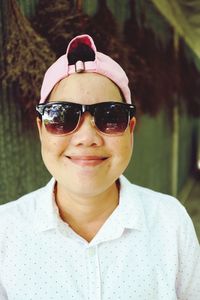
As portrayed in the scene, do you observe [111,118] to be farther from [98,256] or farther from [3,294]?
[3,294]

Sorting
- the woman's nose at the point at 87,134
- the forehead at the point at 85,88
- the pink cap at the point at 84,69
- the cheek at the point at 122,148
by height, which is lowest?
the cheek at the point at 122,148

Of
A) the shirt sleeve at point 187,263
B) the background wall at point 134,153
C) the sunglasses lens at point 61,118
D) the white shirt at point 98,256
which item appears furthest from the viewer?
the background wall at point 134,153

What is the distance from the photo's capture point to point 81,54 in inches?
60.2

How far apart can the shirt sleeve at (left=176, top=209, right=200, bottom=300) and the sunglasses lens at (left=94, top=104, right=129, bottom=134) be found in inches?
19.9

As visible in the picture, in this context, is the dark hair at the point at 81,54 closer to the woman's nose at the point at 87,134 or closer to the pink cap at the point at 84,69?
the pink cap at the point at 84,69

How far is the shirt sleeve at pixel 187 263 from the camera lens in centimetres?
167

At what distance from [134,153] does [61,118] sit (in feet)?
7.29

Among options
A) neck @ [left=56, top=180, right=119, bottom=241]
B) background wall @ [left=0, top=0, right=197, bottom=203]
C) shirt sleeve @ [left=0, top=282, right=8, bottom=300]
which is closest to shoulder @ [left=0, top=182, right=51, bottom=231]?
neck @ [left=56, top=180, right=119, bottom=241]

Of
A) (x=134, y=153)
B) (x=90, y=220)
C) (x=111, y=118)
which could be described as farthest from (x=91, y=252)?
(x=134, y=153)

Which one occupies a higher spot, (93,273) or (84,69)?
(84,69)

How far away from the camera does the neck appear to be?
164 centimetres

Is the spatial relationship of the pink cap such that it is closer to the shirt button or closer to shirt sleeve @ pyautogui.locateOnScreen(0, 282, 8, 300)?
the shirt button

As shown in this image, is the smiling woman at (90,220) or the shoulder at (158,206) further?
the shoulder at (158,206)

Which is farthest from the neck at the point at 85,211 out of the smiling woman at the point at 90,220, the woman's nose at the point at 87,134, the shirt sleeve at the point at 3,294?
the shirt sleeve at the point at 3,294
